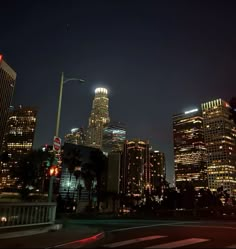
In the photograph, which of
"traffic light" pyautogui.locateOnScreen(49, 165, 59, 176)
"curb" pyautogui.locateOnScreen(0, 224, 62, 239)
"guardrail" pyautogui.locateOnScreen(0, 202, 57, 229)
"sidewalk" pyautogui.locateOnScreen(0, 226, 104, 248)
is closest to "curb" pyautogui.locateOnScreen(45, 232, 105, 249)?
"sidewalk" pyautogui.locateOnScreen(0, 226, 104, 248)

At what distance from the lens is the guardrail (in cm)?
1420

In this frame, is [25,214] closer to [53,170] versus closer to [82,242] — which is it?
[53,170]

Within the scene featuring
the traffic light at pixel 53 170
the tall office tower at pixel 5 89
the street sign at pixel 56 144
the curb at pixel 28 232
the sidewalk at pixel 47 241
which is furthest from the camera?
the tall office tower at pixel 5 89

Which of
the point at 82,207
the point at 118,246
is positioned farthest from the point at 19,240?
the point at 82,207

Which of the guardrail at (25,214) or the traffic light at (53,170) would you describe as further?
the traffic light at (53,170)

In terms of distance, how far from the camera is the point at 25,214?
1534 cm

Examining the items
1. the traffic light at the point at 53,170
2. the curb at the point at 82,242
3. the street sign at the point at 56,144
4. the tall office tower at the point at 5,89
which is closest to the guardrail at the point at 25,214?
the traffic light at the point at 53,170

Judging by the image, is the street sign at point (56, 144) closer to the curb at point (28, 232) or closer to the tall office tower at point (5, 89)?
the curb at point (28, 232)

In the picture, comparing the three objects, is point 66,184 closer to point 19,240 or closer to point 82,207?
point 82,207

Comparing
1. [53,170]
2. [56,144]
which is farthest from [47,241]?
[56,144]

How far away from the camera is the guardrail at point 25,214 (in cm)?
1420

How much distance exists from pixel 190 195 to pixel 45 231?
326 feet

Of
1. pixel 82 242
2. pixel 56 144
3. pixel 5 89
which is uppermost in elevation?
pixel 5 89

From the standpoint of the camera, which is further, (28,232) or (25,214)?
(25,214)
